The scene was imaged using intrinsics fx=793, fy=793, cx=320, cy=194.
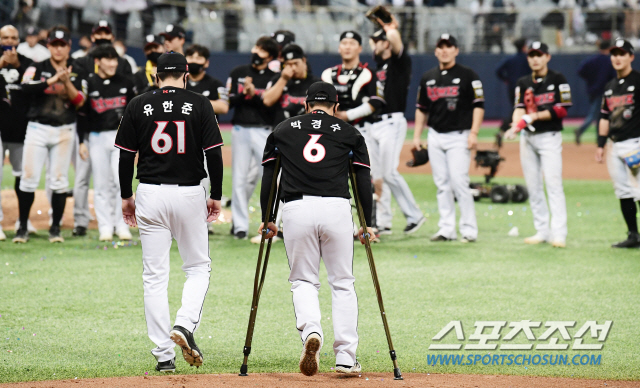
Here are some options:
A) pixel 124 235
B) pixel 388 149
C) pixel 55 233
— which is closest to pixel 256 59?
pixel 388 149

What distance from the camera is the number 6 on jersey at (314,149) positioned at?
512 cm

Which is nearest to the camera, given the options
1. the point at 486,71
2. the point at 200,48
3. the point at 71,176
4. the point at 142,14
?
the point at 200,48

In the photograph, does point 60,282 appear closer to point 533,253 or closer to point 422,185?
point 533,253

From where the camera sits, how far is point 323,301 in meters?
7.11

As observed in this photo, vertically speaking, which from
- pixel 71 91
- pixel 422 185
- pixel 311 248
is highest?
pixel 71 91

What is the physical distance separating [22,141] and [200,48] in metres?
2.51

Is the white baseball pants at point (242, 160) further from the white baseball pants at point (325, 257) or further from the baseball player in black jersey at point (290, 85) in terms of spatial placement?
the white baseball pants at point (325, 257)

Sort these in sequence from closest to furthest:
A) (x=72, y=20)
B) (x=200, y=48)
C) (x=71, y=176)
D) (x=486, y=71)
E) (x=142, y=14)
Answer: (x=200, y=48) < (x=71, y=176) < (x=72, y=20) < (x=142, y=14) < (x=486, y=71)

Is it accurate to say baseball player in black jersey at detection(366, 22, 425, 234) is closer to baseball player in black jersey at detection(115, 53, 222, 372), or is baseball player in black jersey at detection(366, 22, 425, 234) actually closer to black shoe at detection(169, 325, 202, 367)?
baseball player in black jersey at detection(115, 53, 222, 372)

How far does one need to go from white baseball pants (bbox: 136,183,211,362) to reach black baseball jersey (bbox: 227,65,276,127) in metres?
4.78

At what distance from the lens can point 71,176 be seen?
15586mm

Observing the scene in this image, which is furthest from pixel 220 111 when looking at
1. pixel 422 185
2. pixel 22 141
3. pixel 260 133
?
pixel 422 185

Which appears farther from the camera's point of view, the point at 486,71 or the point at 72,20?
the point at 486,71

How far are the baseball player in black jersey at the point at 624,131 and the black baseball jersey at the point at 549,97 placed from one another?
53 cm
